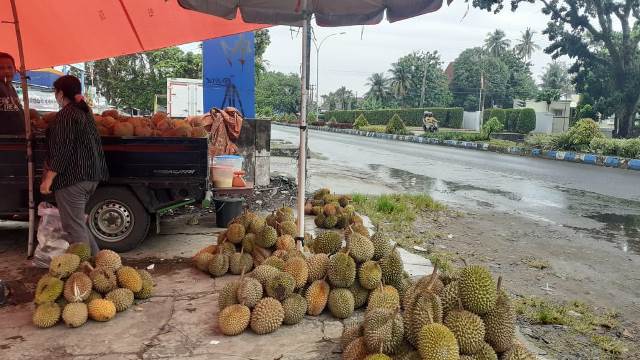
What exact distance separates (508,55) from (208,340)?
78.3 metres

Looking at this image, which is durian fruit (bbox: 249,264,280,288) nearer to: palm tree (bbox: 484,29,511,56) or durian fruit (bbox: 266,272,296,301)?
durian fruit (bbox: 266,272,296,301)

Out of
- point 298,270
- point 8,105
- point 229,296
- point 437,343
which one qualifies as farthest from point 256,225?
point 8,105

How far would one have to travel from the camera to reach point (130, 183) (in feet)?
16.4

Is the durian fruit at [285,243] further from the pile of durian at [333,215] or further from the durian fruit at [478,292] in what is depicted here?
the durian fruit at [478,292]

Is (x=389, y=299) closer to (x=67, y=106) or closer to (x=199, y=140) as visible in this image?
(x=199, y=140)

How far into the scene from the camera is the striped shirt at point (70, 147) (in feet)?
13.3

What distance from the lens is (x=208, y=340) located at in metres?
3.18

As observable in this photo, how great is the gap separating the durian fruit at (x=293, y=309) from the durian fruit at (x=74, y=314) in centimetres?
138

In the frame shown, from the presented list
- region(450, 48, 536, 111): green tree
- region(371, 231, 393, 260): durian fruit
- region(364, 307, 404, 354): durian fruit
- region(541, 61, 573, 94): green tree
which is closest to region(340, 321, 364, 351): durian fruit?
region(364, 307, 404, 354): durian fruit

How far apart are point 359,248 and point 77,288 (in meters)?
1.99

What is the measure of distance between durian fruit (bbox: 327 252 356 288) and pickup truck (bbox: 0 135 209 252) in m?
2.20

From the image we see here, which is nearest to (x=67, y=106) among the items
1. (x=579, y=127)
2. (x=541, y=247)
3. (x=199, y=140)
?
(x=199, y=140)

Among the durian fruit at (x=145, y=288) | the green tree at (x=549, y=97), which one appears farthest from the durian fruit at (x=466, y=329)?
the green tree at (x=549, y=97)

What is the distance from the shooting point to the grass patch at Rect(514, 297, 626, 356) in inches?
135
